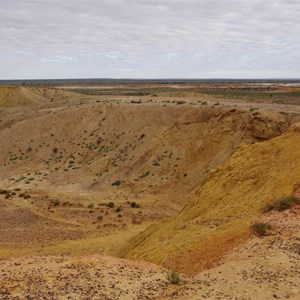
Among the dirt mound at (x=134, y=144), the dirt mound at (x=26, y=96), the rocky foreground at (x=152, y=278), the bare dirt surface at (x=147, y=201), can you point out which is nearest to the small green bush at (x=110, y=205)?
the bare dirt surface at (x=147, y=201)

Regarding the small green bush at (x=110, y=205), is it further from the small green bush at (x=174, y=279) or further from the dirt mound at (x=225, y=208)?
the small green bush at (x=174, y=279)

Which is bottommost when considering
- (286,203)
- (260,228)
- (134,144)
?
(134,144)

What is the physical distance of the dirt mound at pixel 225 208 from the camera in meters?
12.9

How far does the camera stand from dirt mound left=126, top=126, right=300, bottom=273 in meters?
12.9

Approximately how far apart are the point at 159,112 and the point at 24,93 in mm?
44171

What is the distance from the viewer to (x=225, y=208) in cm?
1688

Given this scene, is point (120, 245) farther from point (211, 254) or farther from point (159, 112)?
point (159, 112)

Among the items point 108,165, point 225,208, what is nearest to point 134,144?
point 108,165

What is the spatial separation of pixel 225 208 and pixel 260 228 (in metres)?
4.81

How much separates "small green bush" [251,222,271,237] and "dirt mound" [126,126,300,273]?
390 mm

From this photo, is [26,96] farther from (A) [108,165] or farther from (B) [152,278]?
(B) [152,278]

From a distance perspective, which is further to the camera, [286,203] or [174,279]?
[286,203]

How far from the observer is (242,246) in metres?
11.7

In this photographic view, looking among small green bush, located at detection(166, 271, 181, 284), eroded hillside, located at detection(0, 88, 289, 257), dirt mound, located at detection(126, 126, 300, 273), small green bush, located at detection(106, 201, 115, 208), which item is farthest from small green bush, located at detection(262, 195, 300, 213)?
small green bush, located at detection(106, 201, 115, 208)
